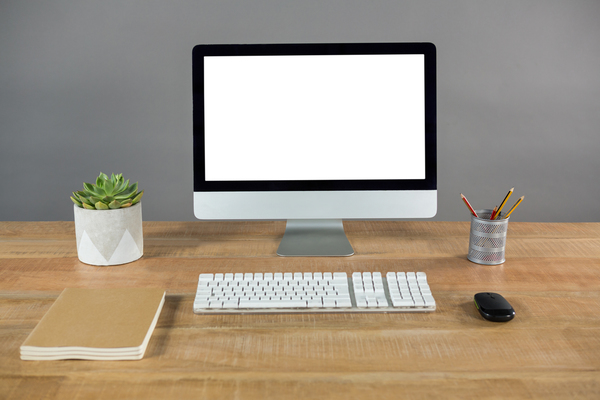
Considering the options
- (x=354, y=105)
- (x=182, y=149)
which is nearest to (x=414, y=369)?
(x=354, y=105)

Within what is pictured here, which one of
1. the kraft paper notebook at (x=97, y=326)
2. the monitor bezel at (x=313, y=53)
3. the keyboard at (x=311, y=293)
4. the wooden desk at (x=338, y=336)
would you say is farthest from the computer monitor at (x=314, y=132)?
Answer: the kraft paper notebook at (x=97, y=326)

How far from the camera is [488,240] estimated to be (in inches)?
40.7

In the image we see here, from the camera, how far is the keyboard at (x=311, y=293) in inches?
31.8

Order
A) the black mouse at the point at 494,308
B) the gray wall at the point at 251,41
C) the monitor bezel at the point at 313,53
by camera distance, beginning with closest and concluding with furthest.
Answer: the black mouse at the point at 494,308, the monitor bezel at the point at 313,53, the gray wall at the point at 251,41

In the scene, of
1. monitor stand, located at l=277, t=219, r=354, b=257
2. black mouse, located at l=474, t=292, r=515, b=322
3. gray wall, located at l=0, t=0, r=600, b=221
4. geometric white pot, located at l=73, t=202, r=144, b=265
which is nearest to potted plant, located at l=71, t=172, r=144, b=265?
geometric white pot, located at l=73, t=202, r=144, b=265

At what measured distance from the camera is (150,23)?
2.59m

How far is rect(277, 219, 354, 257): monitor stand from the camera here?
1103 millimetres

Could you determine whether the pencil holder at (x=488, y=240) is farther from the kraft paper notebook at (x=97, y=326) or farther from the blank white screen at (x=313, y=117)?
the kraft paper notebook at (x=97, y=326)

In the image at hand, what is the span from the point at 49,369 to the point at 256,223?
75 centimetres

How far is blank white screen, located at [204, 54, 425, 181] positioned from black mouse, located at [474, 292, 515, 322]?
0.40 m

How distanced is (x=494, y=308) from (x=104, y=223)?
0.79m

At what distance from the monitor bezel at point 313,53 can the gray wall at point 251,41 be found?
1.55 m

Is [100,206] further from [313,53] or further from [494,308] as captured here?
[494,308]

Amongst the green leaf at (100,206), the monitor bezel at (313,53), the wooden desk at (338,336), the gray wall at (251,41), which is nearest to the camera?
the wooden desk at (338,336)
